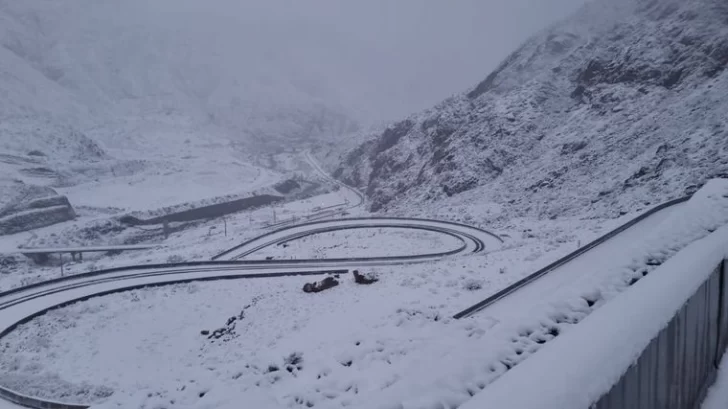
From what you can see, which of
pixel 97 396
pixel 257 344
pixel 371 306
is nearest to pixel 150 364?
pixel 97 396

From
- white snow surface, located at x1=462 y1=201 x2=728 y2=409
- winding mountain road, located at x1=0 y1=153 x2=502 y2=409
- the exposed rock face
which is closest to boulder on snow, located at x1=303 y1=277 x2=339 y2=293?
winding mountain road, located at x1=0 y1=153 x2=502 y2=409

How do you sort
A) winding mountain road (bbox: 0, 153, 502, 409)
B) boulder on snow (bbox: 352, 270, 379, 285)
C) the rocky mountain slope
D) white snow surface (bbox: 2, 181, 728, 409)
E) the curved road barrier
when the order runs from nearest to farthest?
1. white snow surface (bbox: 2, 181, 728, 409)
2. boulder on snow (bbox: 352, 270, 379, 285)
3. the curved road barrier
4. winding mountain road (bbox: 0, 153, 502, 409)
5. the rocky mountain slope

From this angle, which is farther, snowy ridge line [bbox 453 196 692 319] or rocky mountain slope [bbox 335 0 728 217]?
rocky mountain slope [bbox 335 0 728 217]

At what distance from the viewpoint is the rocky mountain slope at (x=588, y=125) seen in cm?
2828

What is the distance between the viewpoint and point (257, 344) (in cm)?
1188

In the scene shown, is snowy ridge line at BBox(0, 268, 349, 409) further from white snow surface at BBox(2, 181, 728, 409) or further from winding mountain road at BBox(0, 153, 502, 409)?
white snow surface at BBox(2, 181, 728, 409)

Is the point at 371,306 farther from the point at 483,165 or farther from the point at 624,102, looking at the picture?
the point at 624,102

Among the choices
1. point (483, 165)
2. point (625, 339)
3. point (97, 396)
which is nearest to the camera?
point (625, 339)

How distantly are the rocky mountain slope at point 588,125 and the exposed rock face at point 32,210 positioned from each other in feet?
128

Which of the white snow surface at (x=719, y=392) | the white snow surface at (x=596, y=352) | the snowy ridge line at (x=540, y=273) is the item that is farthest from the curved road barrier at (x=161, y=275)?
the white snow surface at (x=596, y=352)

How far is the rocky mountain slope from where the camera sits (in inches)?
1113

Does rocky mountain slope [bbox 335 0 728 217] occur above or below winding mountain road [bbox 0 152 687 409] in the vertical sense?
above

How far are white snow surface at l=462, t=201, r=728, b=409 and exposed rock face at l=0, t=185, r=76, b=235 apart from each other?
57712 millimetres

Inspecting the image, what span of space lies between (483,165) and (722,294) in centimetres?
3943
